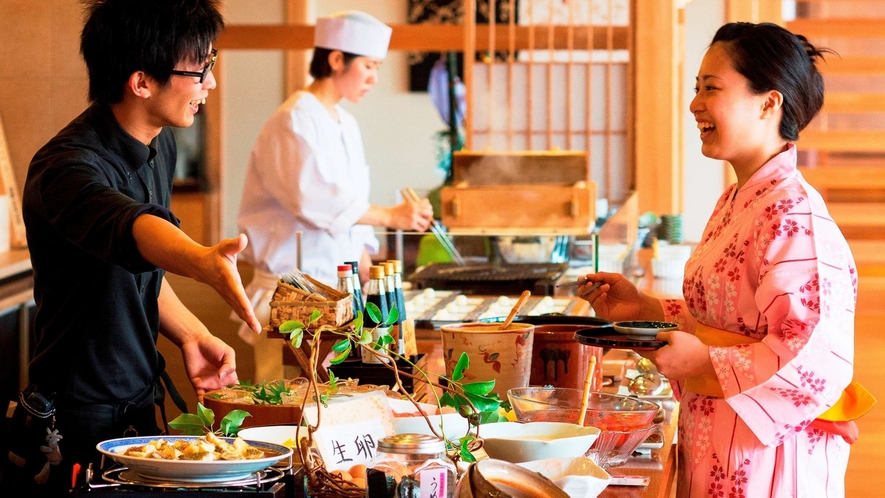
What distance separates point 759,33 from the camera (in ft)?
5.86

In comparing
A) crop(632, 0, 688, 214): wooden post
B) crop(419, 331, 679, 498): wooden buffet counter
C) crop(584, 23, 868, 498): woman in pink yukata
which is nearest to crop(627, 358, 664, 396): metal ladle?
crop(419, 331, 679, 498): wooden buffet counter

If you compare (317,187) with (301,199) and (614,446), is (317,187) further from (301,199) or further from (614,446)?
(614,446)

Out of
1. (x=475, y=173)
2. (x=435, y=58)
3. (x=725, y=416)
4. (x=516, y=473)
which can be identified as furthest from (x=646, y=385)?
(x=435, y=58)

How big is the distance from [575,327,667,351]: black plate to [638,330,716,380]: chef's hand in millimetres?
13

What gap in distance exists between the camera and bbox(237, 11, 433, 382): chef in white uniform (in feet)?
12.4

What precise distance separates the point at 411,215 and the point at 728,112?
1.99m

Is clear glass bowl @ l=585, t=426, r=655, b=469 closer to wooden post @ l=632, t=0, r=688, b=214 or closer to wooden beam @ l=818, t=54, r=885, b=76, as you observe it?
wooden post @ l=632, t=0, r=688, b=214

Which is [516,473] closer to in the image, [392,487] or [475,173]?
[392,487]

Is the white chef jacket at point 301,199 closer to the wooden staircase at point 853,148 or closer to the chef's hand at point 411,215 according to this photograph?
the chef's hand at point 411,215

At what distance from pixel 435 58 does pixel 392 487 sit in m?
8.14

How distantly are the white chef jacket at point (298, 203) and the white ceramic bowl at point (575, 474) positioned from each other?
2.51 m

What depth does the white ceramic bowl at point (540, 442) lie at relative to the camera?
1321 mm

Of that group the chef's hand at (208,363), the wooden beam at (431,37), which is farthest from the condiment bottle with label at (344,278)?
the wooden beam at (431,37)

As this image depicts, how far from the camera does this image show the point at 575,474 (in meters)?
1.25
